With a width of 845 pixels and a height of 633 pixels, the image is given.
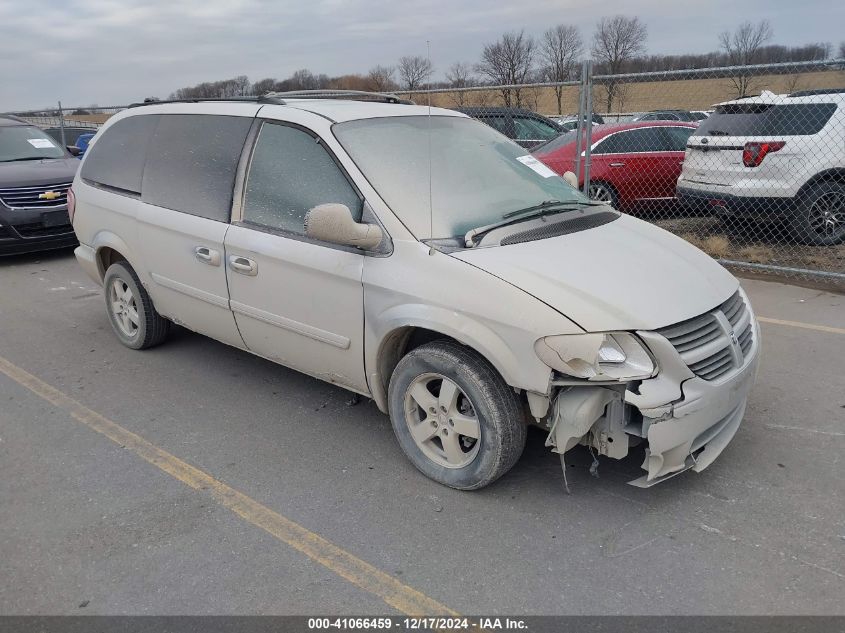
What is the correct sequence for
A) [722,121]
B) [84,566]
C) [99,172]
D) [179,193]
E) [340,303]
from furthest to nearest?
1. [722,121]
2. [99,172]
3. [179,193]
4. [340,303]
5. [84,566]

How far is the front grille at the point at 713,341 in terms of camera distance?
302 cm

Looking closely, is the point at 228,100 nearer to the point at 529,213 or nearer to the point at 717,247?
the point at 529,213

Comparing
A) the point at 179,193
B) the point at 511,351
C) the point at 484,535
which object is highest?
the point at 179,193

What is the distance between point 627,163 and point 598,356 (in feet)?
24.3

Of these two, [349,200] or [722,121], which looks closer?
[349,200]

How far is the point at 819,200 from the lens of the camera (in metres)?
7.52

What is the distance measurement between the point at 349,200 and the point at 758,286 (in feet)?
16.2

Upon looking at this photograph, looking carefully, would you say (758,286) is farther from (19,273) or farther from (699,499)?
(19,273)

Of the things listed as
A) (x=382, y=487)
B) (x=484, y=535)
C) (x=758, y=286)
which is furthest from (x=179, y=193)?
(x=758, y=286)

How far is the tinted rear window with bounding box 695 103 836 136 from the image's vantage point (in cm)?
745

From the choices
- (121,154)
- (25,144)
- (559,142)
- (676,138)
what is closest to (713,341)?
(121,154)

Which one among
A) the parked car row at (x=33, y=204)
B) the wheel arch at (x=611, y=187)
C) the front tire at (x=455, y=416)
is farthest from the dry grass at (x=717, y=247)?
the parked car row at (x=33, y=204)

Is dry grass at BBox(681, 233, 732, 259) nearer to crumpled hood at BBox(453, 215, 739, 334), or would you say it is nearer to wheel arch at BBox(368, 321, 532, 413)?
crumpled hood at BBox(453, 215, 739, 334)

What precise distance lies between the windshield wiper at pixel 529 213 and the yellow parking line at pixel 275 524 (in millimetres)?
1535
